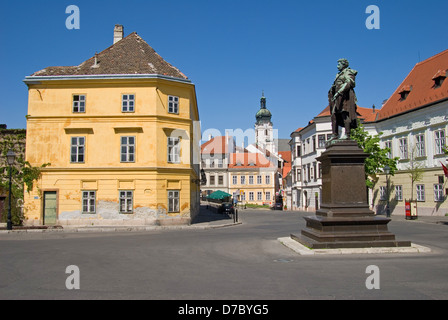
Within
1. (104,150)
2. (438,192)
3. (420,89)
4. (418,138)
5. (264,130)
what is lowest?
(438,192)

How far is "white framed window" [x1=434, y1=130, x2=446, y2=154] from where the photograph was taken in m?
30.2

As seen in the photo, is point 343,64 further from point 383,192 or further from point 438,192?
point 383,192

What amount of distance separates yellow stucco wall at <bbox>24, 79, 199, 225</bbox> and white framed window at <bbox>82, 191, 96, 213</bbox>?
253 millimetres

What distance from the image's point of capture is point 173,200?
25141mm

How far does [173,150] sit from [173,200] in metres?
3.33

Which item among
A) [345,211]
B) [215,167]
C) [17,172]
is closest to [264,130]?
[215,167]

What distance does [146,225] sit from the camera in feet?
79.2

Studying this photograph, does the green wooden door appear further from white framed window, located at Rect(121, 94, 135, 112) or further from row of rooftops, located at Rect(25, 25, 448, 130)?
row of rooftops, located at Rect(25, 25, 448, 130)

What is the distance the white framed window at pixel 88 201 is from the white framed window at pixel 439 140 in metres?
26.5

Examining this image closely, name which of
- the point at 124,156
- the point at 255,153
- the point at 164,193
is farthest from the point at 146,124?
the point at 255,153

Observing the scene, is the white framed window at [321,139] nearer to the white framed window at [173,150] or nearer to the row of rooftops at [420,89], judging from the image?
the row of rooftops at [420,89]

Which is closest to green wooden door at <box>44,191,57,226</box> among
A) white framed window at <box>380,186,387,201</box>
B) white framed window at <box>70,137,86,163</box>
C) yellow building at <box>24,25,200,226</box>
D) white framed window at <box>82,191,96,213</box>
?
yellow building at <box>24,25,200,226</box>

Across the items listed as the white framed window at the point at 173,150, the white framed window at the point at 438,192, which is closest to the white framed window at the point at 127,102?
the white framed window at the point at 173,150

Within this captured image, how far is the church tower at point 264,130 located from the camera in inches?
4395
